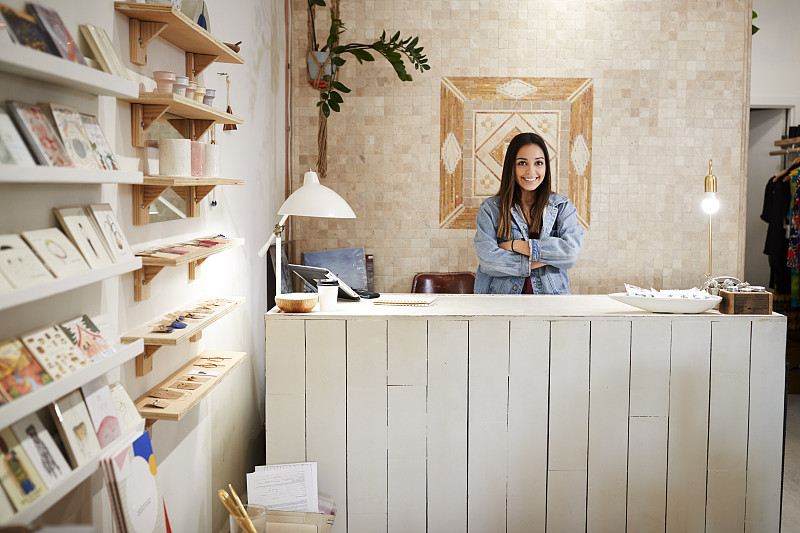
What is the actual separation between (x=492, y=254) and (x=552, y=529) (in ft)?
4.19

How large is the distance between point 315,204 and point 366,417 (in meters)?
0.86

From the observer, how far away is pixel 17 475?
1228 mm

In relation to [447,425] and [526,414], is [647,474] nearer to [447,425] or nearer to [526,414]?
[526,414]

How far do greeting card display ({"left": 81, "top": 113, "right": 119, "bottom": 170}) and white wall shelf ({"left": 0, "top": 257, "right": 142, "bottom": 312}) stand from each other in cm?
24

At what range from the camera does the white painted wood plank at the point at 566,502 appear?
2.65 metres

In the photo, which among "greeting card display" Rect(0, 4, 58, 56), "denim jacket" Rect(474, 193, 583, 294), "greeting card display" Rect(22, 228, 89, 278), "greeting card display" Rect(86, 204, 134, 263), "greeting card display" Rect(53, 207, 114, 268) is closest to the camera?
"greeting card display" Rect(0, 4, 58, 56)

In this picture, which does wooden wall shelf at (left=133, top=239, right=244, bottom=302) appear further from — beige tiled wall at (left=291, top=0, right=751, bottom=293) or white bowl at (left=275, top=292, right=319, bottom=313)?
beige tiled wall at (left=291, top=0, right=751, bottom=293)

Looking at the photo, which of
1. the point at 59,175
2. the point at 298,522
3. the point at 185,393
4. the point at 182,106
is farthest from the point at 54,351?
the point at 298,522

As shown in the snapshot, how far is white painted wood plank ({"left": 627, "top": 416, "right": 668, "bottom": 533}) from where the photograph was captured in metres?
2.65

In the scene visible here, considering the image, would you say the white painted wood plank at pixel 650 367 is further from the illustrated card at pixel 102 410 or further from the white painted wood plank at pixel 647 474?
the illustrated card at pixel 102 410

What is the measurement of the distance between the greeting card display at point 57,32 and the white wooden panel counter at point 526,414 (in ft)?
4.41

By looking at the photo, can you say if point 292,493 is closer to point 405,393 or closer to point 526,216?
point 405,393

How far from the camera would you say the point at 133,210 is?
2.00 metres

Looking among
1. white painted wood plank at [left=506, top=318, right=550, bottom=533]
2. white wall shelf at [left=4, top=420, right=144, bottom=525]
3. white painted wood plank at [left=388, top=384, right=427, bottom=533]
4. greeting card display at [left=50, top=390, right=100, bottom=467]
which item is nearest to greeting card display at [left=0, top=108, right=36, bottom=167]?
greeting card display at [left=50, top=390, right=100, bottom=467]
